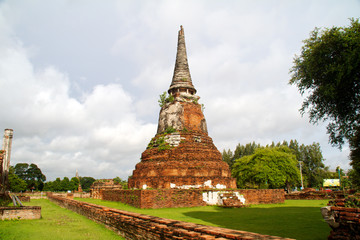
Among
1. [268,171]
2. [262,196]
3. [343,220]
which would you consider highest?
[268,171]

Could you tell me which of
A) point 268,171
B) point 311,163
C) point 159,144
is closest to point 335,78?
point 159,144

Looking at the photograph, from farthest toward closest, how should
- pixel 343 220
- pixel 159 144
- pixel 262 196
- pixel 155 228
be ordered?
pixel 159 144
pixel 262 196
pixel 155 228
pixel 343 220

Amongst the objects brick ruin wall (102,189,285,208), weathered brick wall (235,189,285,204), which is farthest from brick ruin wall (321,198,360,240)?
weathered brick wall (235,189,285,204)

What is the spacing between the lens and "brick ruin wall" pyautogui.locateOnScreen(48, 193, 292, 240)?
13.5 feet

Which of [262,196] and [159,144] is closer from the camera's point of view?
[262,196]

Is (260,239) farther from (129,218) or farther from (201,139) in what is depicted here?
(201,139)

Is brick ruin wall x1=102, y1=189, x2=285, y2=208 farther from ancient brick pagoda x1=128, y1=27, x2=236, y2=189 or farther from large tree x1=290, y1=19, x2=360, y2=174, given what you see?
large tree x1=290, y1=19, x2=360, y2=174

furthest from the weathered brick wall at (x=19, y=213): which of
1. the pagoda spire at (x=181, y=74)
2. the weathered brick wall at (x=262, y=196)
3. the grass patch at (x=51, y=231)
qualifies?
the pagoda spire at (x=181, y=74)

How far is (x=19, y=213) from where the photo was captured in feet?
30.7

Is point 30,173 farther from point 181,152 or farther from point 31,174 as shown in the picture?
point 181,152

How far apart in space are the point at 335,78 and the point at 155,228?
858 centimetres

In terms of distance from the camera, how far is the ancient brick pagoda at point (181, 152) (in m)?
16.5

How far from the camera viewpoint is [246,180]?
107 ft

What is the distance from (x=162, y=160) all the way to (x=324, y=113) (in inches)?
403
